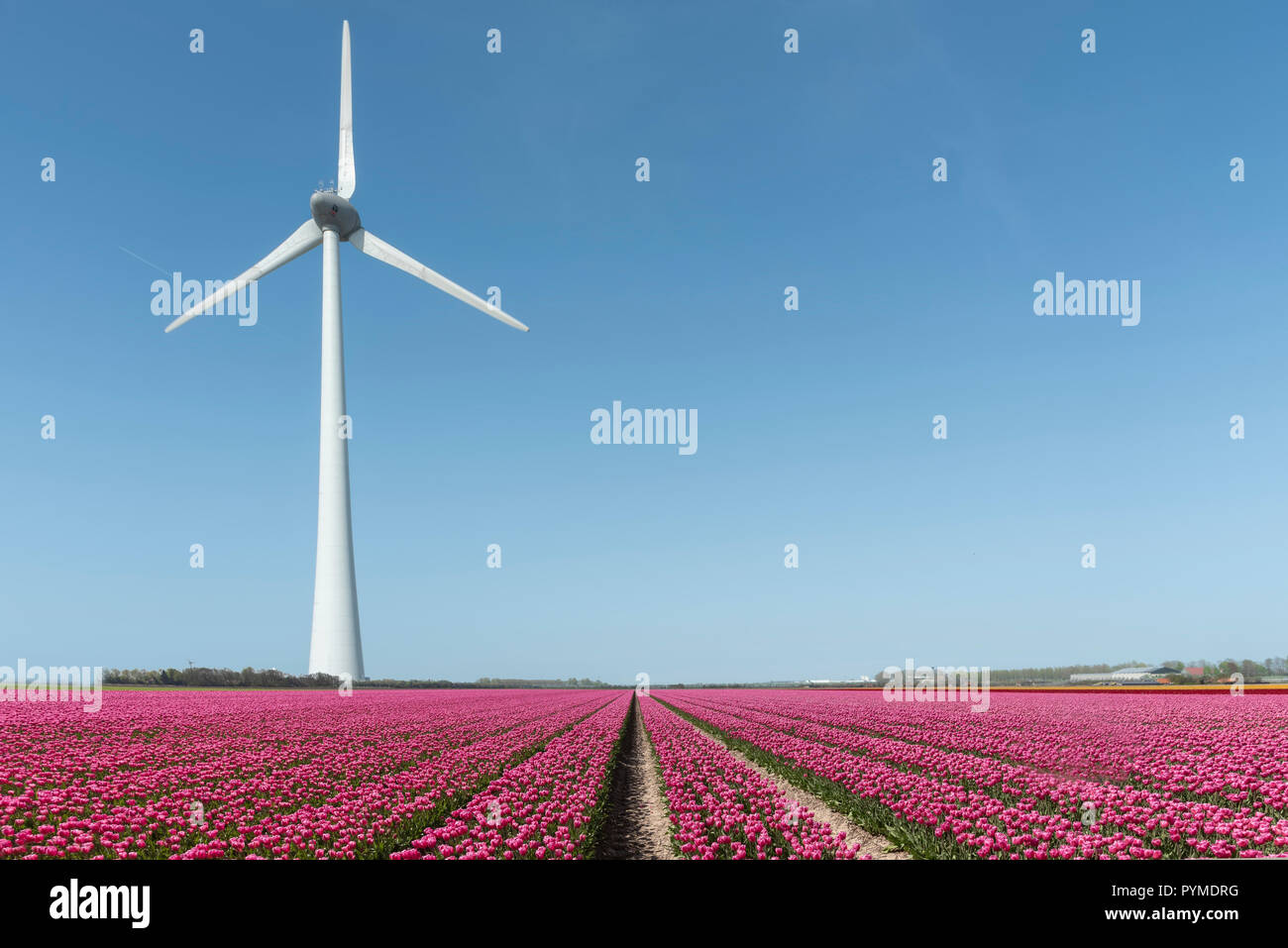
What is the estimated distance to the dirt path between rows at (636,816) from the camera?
13898 mm

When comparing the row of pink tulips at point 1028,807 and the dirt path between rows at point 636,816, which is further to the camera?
the dirt path between rows at point 636,816

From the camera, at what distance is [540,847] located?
457 inches

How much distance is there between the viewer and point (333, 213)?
78.8 metres

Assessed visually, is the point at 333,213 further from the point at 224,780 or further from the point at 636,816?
the point at 636,816

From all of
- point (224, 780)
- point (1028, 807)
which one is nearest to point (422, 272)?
point (224, 780)

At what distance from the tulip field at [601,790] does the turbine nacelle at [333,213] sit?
6176 cm

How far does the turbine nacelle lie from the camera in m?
77.9

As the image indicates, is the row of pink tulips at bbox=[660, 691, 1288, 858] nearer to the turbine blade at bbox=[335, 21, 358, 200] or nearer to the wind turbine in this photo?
the wind turbine

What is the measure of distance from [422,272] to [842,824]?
69.9m

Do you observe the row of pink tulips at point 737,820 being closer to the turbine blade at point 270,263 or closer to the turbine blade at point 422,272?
the turbine blade at point 422,272

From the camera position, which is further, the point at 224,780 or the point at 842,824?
the point at 224,780

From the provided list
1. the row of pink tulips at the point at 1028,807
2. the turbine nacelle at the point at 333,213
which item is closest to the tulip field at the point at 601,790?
the row of pink tulips at the point at 1028,807
